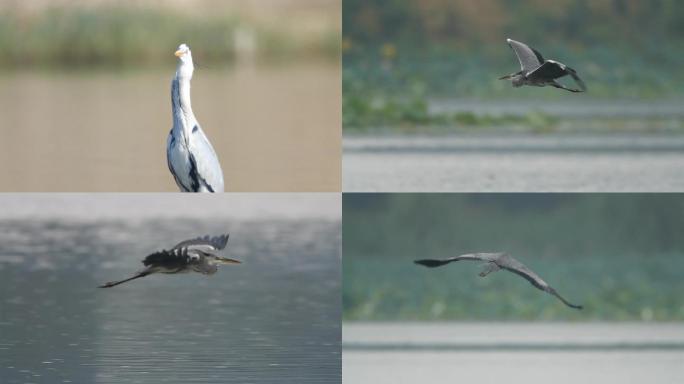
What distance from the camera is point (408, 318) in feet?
26.3

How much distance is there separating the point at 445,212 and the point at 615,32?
1.47 m

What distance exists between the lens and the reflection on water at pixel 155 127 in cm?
909

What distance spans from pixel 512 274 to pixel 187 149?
2.93 m

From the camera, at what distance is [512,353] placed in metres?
7.36

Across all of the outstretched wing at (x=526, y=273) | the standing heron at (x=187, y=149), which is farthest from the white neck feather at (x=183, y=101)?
the outstretched wing at (x=526, y=273)

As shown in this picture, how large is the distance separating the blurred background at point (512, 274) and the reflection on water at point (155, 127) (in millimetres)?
852

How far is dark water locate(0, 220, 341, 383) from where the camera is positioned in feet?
19.6

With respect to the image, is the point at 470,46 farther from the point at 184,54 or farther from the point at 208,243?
the point at 208,243

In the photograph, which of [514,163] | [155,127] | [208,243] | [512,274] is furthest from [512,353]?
[155,127]

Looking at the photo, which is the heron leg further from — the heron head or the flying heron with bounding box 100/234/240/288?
the heron head

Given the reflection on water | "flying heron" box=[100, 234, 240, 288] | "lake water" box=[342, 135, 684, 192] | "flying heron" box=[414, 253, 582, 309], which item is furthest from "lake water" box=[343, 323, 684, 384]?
"flying heron" box=[100, 234, 240, 288]

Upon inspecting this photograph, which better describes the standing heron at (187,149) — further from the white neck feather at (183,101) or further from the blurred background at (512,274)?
the blurred background at (512,274)

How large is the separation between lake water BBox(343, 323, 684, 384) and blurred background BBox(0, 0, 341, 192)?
4.76 ft

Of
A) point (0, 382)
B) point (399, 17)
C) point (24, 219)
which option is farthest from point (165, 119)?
point (0, 382)
